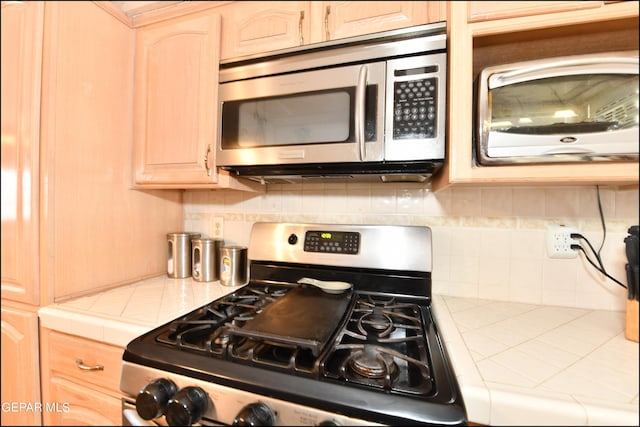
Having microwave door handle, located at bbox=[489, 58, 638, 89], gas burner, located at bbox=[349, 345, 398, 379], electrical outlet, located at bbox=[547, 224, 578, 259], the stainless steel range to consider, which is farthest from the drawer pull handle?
electrical outlet, located at bbox=[547, 224, 578, 259]

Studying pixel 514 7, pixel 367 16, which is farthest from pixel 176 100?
pixel 514 7

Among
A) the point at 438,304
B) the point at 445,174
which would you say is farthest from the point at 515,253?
the point at 445,174

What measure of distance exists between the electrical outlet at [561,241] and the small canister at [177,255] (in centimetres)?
Answer: 154

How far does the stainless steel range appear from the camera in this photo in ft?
1.74

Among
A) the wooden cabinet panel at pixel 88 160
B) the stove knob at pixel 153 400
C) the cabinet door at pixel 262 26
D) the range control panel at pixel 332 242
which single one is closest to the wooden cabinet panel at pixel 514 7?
the cabinet door at pixel 262 26

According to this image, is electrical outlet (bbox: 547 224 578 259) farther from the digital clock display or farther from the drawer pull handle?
the drawer pull handle

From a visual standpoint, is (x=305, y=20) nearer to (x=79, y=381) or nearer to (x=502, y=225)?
(x=502, y=225)

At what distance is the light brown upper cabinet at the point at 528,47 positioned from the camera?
0.69 m

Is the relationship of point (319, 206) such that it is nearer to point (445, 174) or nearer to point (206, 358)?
point (445, 174)

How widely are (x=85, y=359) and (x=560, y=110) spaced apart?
160 cm

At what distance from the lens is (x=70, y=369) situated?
901 mm

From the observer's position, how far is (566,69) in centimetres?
71

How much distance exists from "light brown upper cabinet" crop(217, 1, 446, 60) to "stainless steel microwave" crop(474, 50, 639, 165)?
0.32 m

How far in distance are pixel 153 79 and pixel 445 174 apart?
126cm
